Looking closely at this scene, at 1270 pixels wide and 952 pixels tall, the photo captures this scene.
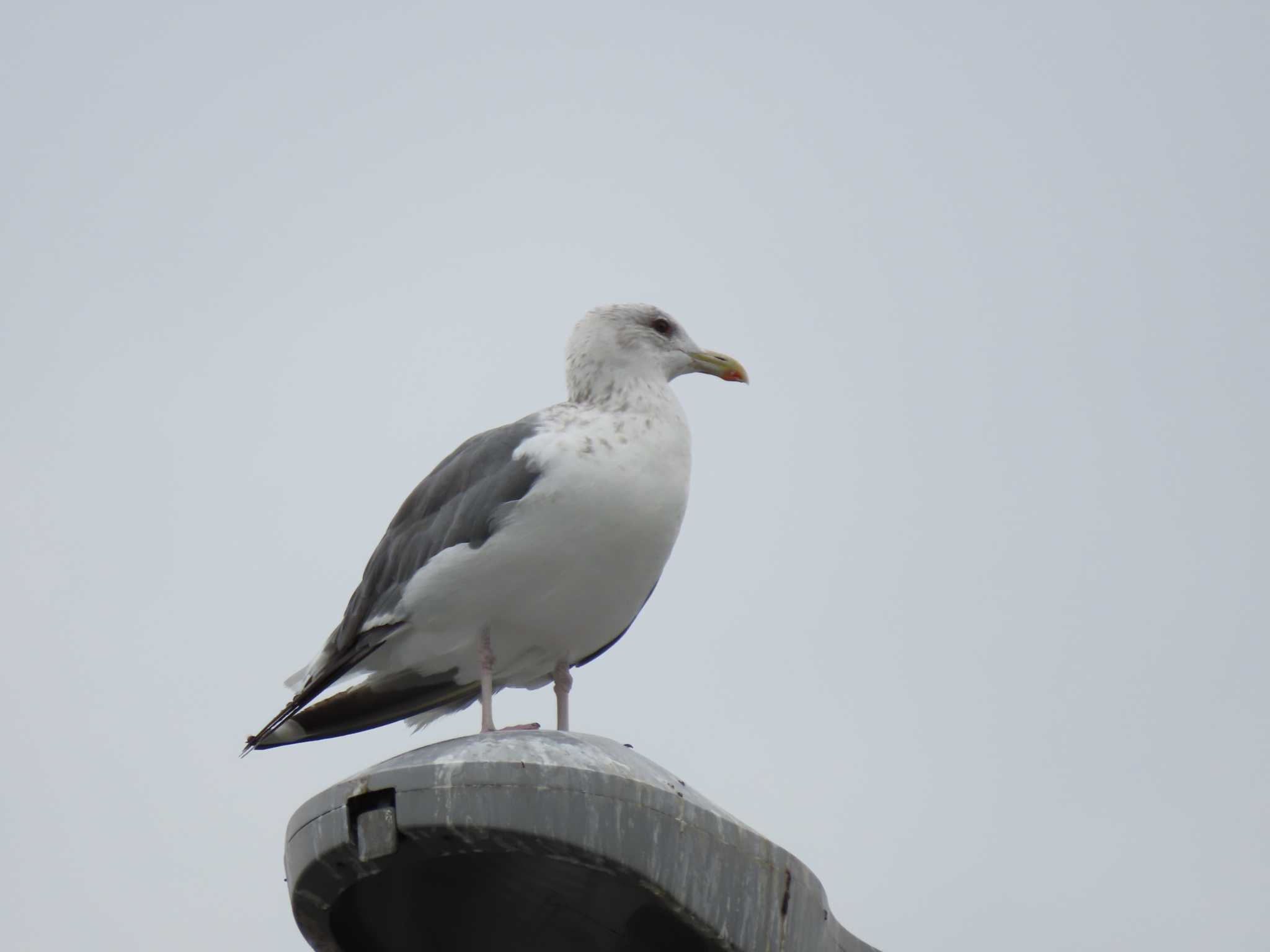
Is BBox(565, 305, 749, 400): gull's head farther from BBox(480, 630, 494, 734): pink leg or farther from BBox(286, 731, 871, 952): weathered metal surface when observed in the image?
BBox(286, 731, 871, 952): weathered metal surface

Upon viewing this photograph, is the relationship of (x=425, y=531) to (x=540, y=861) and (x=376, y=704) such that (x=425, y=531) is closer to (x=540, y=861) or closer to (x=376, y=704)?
(x=376, y=704)

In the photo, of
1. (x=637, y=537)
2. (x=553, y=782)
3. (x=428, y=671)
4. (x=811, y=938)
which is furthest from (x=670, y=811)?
(x=428, y=671)

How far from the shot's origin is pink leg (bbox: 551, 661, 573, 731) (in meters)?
5.42

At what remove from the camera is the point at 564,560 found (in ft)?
16.2

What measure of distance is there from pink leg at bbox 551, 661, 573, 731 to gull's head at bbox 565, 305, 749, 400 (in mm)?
1012

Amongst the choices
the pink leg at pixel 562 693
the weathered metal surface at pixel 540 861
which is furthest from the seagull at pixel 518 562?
the weathered metal surface at pixel 540 861

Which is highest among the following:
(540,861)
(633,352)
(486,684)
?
(633,352)

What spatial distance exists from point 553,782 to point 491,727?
2.52 metres

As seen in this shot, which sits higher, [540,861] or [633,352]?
[633,352]

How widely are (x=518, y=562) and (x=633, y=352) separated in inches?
45.5

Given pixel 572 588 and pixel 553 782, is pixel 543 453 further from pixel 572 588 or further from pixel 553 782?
pixel 553 782

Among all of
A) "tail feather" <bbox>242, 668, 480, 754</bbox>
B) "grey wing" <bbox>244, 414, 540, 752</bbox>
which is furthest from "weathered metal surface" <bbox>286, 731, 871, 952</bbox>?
"tail feather" <bbox>242, 668, 480, 754</bbox>

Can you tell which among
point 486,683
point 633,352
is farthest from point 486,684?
point 633,352

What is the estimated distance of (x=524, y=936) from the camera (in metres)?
2.89
